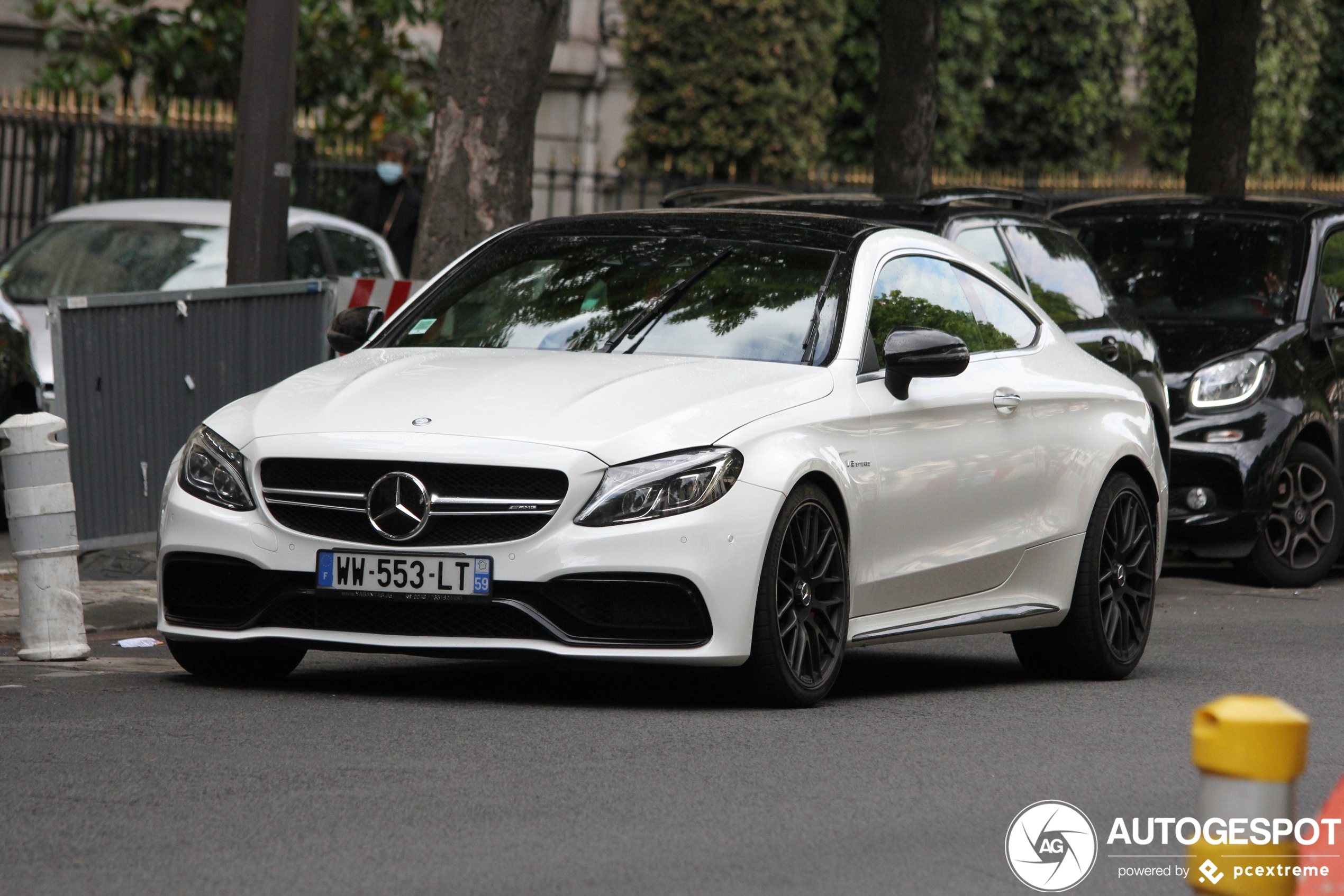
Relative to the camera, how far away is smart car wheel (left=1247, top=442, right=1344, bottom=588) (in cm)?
1191

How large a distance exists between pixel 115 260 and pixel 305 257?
1.59 meters

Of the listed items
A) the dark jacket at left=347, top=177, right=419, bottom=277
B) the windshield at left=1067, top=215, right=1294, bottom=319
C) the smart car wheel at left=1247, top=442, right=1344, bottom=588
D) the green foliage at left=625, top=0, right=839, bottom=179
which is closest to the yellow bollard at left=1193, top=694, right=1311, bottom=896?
the smart car wheel at left=1247, top=442, right=1344, bottom=588

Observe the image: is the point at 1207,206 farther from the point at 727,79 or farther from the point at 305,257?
the point at 727,79

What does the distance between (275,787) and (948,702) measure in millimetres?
2607

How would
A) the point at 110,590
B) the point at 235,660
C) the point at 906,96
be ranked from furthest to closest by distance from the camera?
the point at 906,96
the point at 110,590
the point at 235,660

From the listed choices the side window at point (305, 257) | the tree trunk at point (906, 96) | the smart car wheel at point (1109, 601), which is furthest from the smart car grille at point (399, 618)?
the tree trunk at point (906, 96)

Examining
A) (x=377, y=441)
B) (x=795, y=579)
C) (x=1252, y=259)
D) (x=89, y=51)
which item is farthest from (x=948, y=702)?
(x=89, y=51)

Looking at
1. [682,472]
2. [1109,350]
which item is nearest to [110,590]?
[682,472]

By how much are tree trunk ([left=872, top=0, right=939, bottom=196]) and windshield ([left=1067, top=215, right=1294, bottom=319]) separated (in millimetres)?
4096

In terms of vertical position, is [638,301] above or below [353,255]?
above

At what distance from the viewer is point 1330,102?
39.9m

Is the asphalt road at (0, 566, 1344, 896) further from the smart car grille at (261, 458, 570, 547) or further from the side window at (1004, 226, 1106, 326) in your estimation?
the side window at (1004, 226, 1106, 326)

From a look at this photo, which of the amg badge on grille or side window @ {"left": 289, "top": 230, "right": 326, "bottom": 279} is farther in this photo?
side window @ {"left": 289, "top": 230, "right": 326, "bottom": 279}

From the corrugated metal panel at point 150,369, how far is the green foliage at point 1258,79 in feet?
89.7
